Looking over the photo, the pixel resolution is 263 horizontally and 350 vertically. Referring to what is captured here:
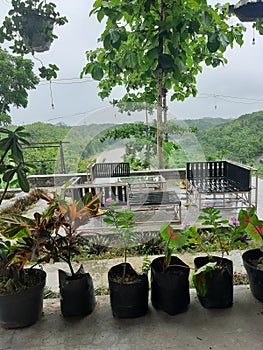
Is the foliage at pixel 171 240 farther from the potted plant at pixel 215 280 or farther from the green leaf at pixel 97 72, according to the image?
the green leaf at pixel 97 72

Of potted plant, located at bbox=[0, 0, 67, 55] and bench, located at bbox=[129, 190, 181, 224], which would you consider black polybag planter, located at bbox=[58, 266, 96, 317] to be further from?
potted plant, located at bbox=[0, 0, 67, 55]

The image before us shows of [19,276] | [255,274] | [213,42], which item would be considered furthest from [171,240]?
[213,42]

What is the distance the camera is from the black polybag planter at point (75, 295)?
4.25ft

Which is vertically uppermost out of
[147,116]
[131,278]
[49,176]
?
[147,116]

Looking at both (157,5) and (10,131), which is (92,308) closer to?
(10,131)

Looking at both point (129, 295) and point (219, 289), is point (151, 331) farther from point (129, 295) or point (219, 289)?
point (219, 289)

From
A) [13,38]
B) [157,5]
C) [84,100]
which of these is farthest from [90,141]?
[157,5]

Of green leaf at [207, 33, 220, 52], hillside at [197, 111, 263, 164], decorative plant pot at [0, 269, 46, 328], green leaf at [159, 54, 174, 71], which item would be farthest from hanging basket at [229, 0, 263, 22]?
decorative plant pot at [0, 269, 46, 328]

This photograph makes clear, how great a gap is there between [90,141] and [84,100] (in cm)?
26

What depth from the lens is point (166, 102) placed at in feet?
5.87

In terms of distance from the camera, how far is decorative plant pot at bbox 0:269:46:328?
1.20 m

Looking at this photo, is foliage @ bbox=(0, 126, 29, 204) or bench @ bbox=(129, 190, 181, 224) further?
bench @ bbox=(129, 190, 181, 224)

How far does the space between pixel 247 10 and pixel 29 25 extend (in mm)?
1086

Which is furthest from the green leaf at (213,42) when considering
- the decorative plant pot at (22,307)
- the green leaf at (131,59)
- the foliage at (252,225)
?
the decorative plant pot at (22,307)
